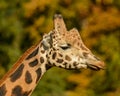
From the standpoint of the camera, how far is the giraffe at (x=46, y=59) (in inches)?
277

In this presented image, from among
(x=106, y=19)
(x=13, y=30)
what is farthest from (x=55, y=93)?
(x=106, y=19)

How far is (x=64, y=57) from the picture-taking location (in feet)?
23.2

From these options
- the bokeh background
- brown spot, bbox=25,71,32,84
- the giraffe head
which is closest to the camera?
the giraffe head

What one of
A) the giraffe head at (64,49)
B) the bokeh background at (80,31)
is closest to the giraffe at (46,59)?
the giraffe head at (64,49)

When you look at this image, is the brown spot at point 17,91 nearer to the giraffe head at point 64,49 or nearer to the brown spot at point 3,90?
the brown spot at point 3,90

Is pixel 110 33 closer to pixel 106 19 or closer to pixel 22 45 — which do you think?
pixel 106 19

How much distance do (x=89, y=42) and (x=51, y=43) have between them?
376 inches

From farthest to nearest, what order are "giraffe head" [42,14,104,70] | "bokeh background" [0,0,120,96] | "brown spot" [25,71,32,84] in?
"bokeh background" [0,0,120,96] < "brown spot" [25,71,32,84] < "giraffe head" [42,14,104,70]

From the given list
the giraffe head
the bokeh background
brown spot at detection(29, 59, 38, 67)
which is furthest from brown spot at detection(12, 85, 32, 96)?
the bokeh background

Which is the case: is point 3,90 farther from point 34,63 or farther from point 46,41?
point 46,41

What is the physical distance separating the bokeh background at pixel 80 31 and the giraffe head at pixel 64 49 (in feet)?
25.7

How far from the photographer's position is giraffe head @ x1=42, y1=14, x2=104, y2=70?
7000 millimetres

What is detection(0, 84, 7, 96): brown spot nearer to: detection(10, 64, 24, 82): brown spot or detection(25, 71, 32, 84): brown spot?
detection(10, 64, 24, 82): brown spot

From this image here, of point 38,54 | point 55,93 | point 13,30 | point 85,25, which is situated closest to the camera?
point 38,54
